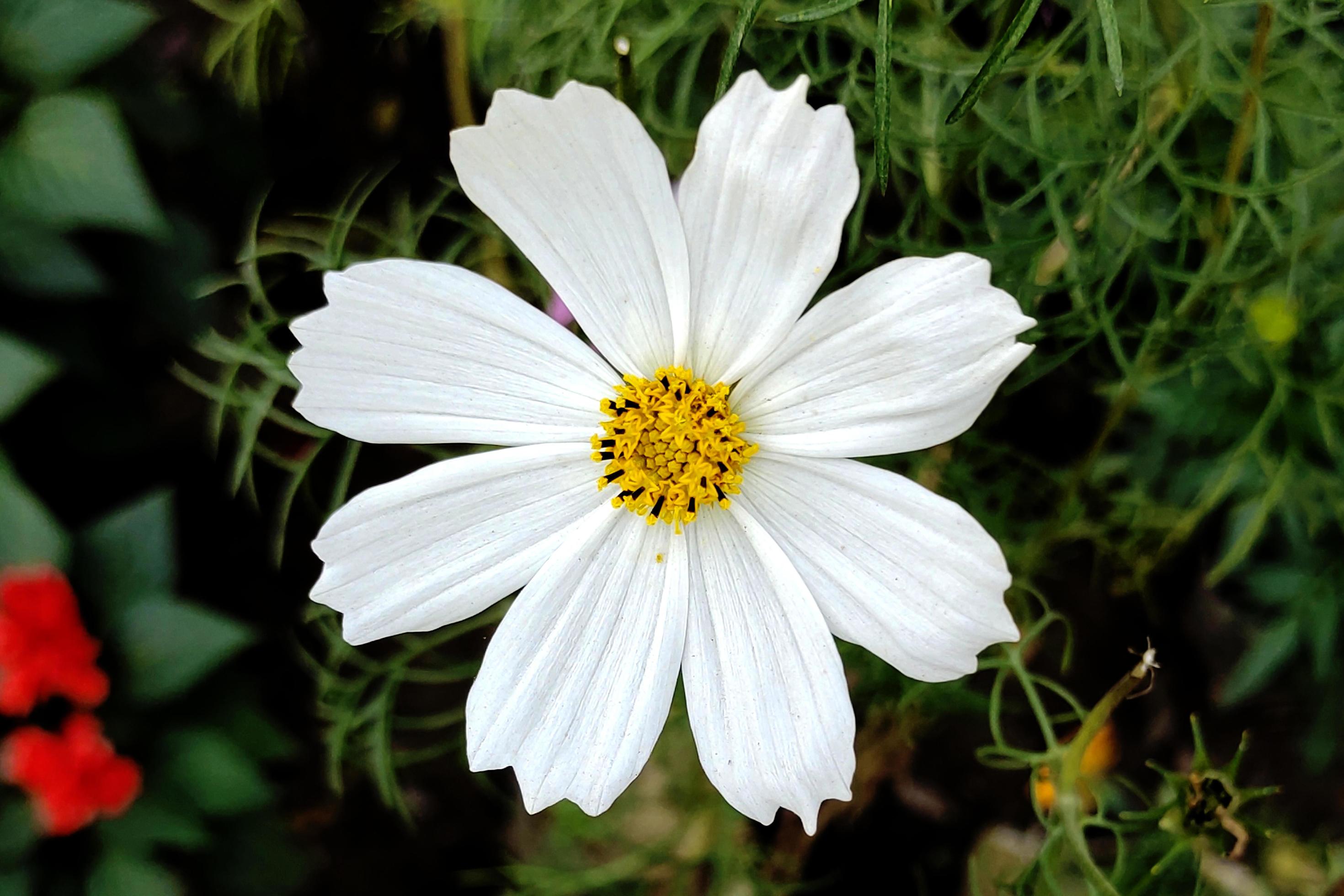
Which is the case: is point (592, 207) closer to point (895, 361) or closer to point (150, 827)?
point (895, 361)

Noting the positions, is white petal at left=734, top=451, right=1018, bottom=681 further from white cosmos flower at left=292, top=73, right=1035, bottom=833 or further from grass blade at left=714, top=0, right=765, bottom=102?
grass blade at left=714, top=0, right=765, bottom=102

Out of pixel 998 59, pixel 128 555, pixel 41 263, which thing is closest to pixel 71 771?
pixel 128 555

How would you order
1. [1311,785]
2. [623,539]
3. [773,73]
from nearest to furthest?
[623,539] < [773,73] < [1311,785]

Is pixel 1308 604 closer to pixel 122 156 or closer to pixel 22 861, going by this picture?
pixel 122 156

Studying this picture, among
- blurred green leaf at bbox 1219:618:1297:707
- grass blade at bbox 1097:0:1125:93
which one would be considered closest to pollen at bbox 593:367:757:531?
grass blade at bbox 1097:0:1125:93

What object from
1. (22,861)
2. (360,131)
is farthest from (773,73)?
(22,861)
